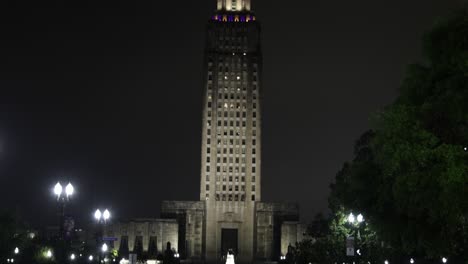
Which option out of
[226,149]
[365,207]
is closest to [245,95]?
[226,149]

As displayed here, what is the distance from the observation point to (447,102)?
80.7ft

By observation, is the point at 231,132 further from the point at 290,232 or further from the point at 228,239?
the point at 228,239

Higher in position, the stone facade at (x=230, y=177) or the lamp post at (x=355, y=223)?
the stone facade at (x=230, y=177)

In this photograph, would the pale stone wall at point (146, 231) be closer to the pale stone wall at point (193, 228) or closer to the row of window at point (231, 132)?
the pale stone wall at point (193, 228)

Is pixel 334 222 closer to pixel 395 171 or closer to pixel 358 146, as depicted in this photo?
pixel 358 146

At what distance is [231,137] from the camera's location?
419 feet

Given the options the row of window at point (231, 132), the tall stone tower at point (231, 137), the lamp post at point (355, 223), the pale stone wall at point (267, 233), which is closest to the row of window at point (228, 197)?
the tall stone tower at point (231, 137)

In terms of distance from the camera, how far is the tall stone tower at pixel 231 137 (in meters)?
126

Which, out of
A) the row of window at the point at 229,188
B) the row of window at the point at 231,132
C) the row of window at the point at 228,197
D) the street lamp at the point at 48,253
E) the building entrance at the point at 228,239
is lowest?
the street lamp at the point at 48,253

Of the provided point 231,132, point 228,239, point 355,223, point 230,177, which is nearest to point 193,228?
point 230,177

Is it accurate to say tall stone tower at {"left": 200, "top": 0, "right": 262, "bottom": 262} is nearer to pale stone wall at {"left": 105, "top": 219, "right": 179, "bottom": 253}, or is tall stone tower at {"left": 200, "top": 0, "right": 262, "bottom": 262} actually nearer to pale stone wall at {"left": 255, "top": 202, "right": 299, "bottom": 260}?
pale stone wall at {"left": 255, "top": 202, "right": 299, "bottom": 260}

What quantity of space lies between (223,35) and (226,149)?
21473 mm

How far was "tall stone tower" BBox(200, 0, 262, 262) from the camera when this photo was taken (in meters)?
126

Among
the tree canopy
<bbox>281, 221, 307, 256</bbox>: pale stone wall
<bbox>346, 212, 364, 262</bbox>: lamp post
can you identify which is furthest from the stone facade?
the tree canopy
